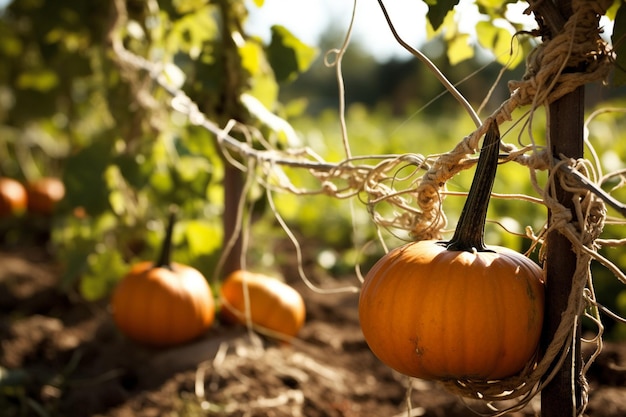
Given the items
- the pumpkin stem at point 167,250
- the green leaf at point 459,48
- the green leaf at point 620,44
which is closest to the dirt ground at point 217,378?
the pumpkin stem at point 167,250

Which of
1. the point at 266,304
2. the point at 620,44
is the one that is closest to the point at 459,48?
the point at 620,44

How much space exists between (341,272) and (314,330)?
1127mm

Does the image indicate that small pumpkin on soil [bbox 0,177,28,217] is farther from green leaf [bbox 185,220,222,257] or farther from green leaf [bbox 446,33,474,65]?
green leaf [bbox 446,33,474,65]

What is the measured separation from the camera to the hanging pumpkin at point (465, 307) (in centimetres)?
131

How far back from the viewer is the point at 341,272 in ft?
13.9

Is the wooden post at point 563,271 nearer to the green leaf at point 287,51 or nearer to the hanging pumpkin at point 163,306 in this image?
the green leaf at point 287,51

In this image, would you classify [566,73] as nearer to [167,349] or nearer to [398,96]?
[167,349]

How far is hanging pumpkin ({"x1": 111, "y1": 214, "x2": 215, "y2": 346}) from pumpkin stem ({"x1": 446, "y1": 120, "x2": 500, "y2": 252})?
59.2 inches

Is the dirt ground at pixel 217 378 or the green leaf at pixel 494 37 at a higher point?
the green leaf at pixel 494 37

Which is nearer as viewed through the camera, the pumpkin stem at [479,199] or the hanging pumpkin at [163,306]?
the pumpkin stem at [479,199]

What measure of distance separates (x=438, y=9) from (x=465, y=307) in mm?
558

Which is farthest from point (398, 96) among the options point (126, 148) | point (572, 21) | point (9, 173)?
point (572, 21)

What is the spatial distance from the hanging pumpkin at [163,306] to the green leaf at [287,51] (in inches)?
31.7

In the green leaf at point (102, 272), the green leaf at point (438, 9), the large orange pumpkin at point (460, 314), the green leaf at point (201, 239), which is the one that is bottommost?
the green leaf at point (102, 272)
